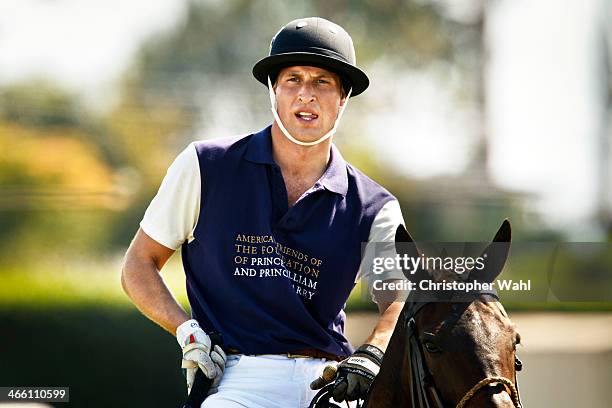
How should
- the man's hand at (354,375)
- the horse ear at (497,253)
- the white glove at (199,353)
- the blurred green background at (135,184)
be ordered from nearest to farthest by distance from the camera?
the horse ear at (497,253)
the man's hand at (354,375)
the white glove at (199,353)
the blurred green background at (135,184)

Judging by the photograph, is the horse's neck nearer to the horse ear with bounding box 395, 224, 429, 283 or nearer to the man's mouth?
the horse ear with bounding box 395, 224, 429, 283

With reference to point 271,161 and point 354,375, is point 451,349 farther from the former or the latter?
point 271,161

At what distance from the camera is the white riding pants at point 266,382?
3023 millimetres

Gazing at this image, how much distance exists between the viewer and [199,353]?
297cm

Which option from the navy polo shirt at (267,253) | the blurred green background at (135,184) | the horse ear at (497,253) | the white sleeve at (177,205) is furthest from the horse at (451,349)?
the blurred green background at (135,184)

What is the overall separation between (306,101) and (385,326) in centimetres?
76

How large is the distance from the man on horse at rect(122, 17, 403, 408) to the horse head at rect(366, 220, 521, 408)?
37cm

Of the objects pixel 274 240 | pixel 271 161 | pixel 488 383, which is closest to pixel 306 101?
pixel 271 161

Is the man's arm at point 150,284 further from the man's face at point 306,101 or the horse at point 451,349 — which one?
the horse at point 451,349

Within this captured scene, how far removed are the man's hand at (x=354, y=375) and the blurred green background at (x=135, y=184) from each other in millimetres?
3088

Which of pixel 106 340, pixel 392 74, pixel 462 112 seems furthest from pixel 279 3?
pixel 106 340

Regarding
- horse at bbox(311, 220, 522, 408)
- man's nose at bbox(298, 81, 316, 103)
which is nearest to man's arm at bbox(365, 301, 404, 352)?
horse at bbox(311, 220, 522, 408)

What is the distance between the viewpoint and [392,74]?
6785 mm

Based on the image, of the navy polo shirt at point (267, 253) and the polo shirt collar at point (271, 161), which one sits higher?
the polo shirt collar at point (271, 161)
